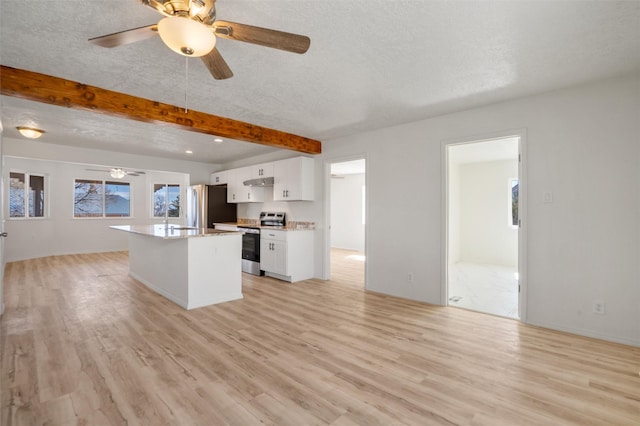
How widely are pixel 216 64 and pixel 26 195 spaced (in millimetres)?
8485

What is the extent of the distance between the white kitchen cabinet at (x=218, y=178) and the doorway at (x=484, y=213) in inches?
198

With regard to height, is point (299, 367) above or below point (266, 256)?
below

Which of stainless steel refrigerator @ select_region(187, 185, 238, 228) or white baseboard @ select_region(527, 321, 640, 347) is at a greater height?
stainless steel refrigerator @ select_region(187, 185, 238, 228)

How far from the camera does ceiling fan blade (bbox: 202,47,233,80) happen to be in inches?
73.2

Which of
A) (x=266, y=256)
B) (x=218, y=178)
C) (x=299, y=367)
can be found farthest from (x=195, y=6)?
(x=218, y=178)

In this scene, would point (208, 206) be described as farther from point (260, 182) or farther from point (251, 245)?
point (251, 245)

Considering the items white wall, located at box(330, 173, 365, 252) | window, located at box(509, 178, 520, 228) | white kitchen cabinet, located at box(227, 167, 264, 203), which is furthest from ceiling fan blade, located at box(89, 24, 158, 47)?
white wall, located at box(330, 173, 365, 252)

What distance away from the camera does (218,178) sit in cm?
736

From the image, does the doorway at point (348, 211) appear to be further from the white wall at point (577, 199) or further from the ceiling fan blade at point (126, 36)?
the ceiling fan blade at point (126, 36)

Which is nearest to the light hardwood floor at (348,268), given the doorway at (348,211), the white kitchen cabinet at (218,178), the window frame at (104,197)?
the doorway at (348,211)

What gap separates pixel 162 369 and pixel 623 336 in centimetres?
404

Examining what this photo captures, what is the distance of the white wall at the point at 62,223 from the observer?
7074 millimetres

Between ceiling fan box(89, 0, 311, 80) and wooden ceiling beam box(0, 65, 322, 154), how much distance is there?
157 centimetres

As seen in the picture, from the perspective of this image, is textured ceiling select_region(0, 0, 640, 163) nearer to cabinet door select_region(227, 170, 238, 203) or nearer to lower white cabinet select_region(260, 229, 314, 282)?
lower white cabinet select_region(260, 229, 314, 282)
